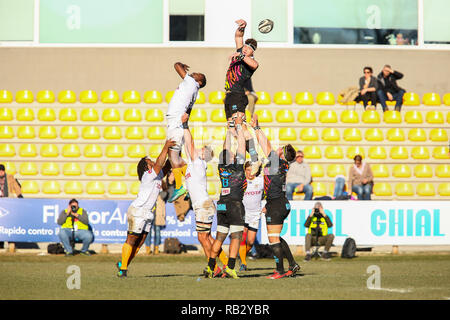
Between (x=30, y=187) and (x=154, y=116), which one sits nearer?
(x=30, y=187)

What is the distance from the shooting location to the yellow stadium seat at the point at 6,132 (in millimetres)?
25219

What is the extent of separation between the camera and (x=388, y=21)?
90.3ft

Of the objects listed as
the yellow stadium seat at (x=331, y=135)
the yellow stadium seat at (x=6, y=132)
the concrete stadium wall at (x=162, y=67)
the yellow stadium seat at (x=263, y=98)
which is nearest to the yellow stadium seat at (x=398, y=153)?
the yellow stadium seat at (x=331, y=135)

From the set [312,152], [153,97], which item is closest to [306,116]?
[312,152]

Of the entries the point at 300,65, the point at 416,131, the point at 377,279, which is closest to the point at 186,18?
the point at 300,65

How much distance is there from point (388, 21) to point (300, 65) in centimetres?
344

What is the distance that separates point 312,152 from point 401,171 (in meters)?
2.79

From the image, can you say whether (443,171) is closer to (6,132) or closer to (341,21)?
(341,21)

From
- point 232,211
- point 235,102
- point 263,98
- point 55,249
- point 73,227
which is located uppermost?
point 263,98

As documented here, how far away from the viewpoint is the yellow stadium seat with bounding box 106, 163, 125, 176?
79.5ft

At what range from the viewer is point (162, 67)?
88.0 ft

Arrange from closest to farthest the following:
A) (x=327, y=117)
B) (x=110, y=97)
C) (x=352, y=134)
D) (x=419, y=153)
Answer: (x=419, y=153) < (x=352, y=134) < (x=327, y=117) < (x=110, y=97)

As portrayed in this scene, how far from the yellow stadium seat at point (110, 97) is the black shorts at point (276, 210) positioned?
42.6ft

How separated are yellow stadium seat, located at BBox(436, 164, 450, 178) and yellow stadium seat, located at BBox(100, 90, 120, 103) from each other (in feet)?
33.8
